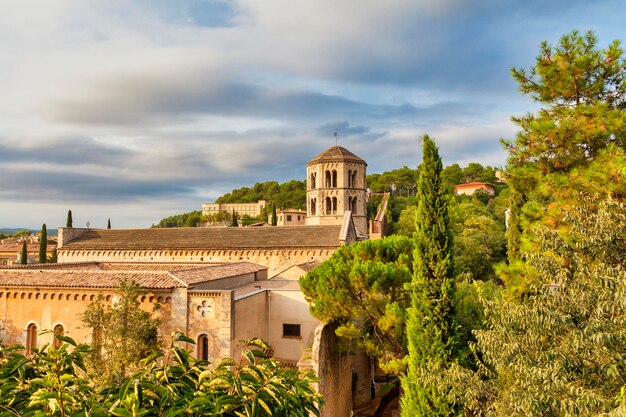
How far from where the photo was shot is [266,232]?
3322cm

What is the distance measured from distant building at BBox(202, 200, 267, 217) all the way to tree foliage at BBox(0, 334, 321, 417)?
134 m

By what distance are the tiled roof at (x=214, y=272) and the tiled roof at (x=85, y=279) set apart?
0.73 m

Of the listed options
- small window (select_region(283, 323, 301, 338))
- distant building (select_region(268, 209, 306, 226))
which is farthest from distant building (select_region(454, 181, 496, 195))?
small window (select_region(283, 323, 301, 338))

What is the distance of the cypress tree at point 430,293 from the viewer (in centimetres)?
1110

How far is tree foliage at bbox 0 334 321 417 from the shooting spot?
2.87 metres

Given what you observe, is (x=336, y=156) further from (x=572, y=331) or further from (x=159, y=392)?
(x=159, y=392)

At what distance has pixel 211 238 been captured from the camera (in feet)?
108

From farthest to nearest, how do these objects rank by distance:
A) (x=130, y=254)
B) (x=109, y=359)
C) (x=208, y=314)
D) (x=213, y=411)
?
(x=130, y=254) < (x=208, y=314) < (x=109, y=359) < (x=213, y=411)

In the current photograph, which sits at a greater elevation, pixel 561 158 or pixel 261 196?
pixel 261 196

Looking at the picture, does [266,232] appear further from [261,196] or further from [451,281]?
[261,196]

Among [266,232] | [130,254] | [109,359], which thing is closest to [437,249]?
[109,359]

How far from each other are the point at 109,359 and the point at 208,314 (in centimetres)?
397

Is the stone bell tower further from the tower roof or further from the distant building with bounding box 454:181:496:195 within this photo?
the distant building with bounding box 454:181:496:195

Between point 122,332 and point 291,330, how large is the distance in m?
8.05
